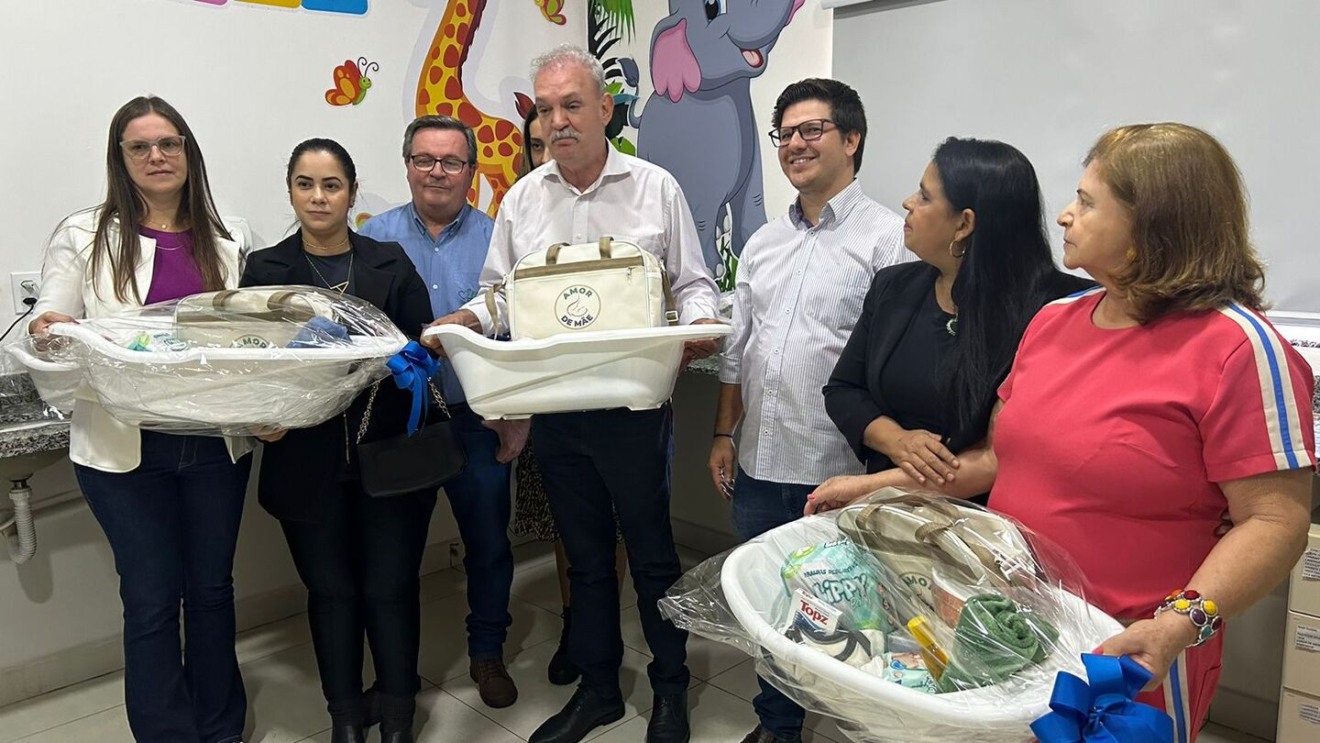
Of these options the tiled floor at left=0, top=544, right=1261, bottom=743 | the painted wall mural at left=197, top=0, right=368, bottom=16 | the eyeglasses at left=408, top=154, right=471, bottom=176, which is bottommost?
the tiled floor at left=0, top=544, right=1261, bottom=743

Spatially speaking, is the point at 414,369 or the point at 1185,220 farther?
the point at 414,369

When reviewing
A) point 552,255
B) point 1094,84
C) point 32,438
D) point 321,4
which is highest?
point 321,4

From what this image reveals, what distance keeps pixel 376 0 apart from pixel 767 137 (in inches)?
58.2

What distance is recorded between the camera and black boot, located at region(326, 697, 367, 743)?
6.91ft

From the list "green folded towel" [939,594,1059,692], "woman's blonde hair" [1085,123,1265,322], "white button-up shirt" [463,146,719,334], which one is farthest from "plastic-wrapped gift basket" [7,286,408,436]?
"woman's blonde hair" [1085,123,1265,322]

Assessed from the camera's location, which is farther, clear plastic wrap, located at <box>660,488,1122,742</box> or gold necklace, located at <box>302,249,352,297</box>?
gold necklace, located at <box>302,249,352,297</box>

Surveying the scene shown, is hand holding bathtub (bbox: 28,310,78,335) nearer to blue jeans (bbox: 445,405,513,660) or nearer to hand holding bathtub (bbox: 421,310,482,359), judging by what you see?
hand holding bathtub (bbox: 421,310,482,359)

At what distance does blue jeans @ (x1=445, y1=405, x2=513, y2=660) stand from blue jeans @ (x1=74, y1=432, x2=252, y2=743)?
598 mm

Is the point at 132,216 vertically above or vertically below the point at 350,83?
below

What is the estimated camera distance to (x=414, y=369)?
1.74 m

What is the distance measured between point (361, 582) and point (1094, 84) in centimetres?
234

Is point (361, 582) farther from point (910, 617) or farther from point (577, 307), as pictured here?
point (910, 617)

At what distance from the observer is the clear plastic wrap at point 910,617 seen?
92 centimetres

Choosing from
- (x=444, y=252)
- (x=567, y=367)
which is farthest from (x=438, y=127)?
(x=567, y=367)
